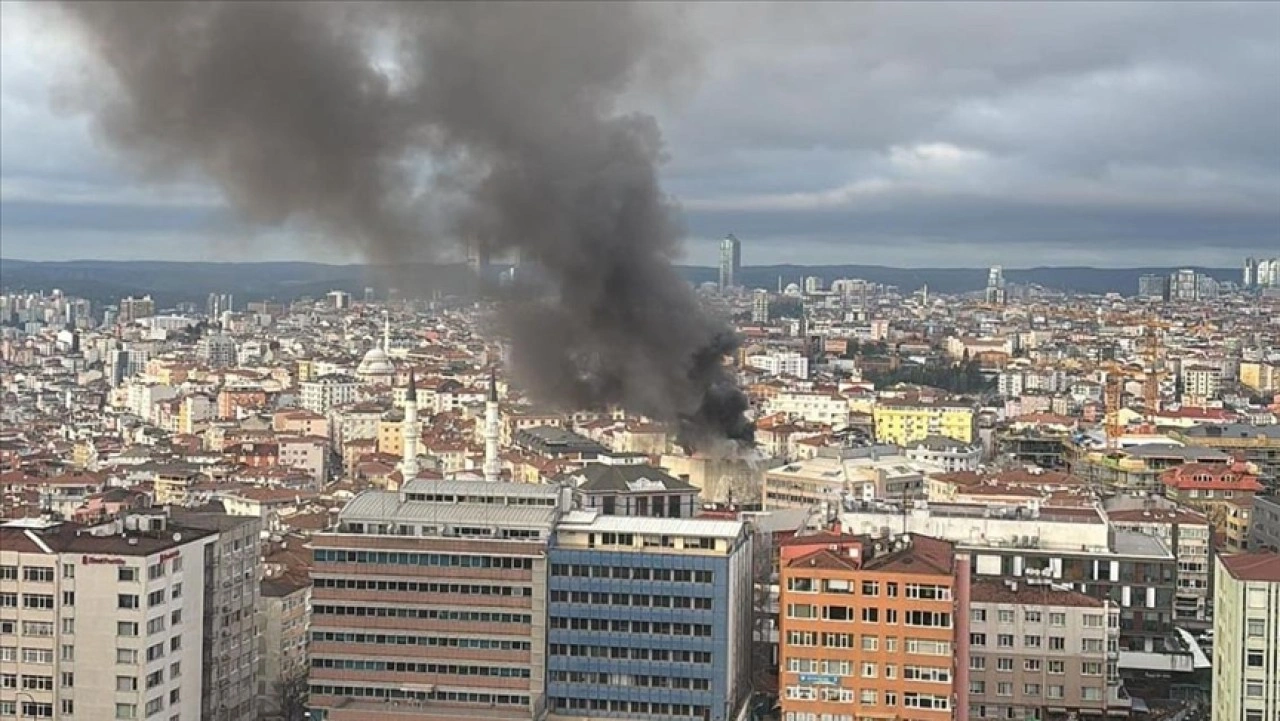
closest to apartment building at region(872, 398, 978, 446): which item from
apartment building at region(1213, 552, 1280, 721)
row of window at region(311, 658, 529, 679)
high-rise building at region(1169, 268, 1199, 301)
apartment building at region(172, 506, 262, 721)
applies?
apartment building at region(172, 506, 262, 721)

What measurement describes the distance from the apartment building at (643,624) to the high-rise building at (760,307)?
73.4 m

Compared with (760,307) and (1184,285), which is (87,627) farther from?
(1184,285)

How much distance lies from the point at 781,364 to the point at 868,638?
5771 cm

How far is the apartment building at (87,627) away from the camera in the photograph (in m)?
15.8

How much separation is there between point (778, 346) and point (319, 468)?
130ft

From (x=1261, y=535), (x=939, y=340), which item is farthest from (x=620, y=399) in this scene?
(x=939, y=340)

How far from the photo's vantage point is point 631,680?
16484mm

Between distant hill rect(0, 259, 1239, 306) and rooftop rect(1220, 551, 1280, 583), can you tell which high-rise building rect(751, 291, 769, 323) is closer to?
distant hill rect(0, 259, 1239, 306)

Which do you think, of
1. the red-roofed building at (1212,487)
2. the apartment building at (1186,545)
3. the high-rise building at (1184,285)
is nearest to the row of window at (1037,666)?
the apartment building at (1186,545)

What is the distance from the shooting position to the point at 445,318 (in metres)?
69.4

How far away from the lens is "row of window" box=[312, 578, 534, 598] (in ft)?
54.7

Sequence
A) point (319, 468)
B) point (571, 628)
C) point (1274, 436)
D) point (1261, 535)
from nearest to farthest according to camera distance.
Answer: point (571, 628) → point (1261, 535) → point (1274, 436) → point (319, 468)

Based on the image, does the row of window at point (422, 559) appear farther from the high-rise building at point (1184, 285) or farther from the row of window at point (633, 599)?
the high-rise building at point (1184, 285)

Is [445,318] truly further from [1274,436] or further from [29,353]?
[1274,436]
